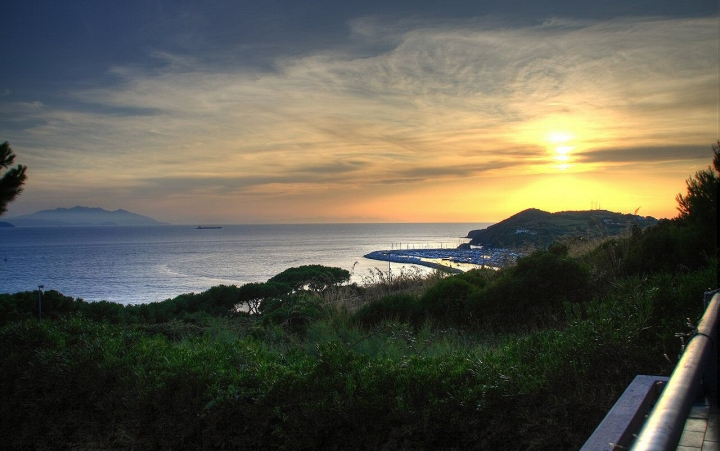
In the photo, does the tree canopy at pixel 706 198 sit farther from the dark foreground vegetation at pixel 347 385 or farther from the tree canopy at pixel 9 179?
the tree canopy at pixel 9 179

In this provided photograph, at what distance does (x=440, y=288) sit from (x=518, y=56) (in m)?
5.66

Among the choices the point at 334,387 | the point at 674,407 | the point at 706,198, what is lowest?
the point at 334,387

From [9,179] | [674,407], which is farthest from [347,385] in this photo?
[9,179]

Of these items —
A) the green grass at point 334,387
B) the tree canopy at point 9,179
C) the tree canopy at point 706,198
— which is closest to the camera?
the green grass at point 334,387

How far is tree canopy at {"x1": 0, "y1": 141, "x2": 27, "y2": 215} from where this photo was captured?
1012 cm

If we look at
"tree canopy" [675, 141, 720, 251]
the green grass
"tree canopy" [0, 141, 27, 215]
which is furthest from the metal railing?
"tree canopy" [0, 141, 27, 215]

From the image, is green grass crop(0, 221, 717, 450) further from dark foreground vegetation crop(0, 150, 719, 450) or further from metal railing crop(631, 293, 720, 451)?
metal railing crop(631, 293, 720, 451)

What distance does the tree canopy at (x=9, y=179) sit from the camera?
10117 mm

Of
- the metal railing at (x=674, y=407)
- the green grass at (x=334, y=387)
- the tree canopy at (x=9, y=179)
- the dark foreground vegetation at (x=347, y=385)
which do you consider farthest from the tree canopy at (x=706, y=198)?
the tree canopy at (x=9, y=179)

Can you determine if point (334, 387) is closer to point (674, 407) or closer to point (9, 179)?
point (674, 407)

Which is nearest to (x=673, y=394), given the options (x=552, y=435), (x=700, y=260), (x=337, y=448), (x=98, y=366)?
(x=552, y=435)

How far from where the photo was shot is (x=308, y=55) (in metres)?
13.1

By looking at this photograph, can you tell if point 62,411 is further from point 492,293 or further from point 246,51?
point 246,51

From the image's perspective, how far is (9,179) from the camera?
33.2ft
